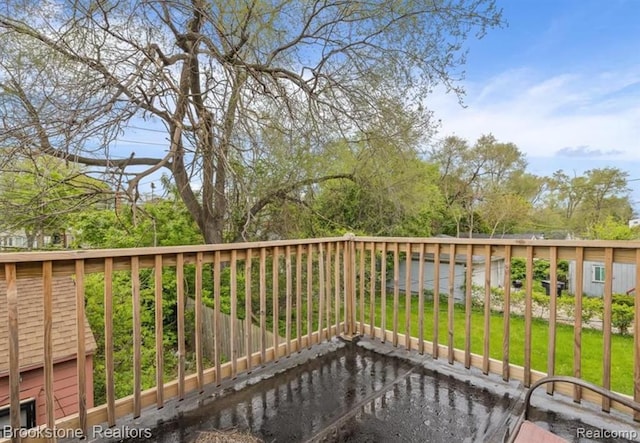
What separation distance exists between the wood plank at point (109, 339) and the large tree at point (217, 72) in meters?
2.45

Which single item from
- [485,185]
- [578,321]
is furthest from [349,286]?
[485,185]

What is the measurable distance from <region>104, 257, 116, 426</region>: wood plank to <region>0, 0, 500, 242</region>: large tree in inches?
96.6

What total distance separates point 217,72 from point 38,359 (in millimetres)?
4185

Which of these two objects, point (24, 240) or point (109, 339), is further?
point (24, 240)

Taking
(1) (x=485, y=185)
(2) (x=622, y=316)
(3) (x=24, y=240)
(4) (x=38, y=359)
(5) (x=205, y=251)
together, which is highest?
(1) (x=485, y=185)

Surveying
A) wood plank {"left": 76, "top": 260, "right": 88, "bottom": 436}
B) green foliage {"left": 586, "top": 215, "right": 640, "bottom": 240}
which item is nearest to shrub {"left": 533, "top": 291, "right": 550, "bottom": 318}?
green foliage {"left": 586, "top": 215, "right": 640, "bottom": 240}

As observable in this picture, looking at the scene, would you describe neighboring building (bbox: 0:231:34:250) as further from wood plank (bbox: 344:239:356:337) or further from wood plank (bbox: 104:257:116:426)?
wood plank (bbox: 344:239:356:337)

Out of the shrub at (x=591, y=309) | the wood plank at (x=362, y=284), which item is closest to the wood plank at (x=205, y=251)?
the wood plank at (x=362, y=284)

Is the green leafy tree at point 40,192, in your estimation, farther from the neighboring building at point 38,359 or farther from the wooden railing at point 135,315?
the wooden railing at point 135,315

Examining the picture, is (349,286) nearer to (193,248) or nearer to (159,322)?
(193,248)

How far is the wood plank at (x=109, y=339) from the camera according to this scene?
177 cm

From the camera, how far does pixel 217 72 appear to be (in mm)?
4598

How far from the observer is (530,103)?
10.8m

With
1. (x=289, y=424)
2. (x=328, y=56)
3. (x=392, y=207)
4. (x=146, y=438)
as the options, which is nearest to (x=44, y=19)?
(x=328, y=56)
